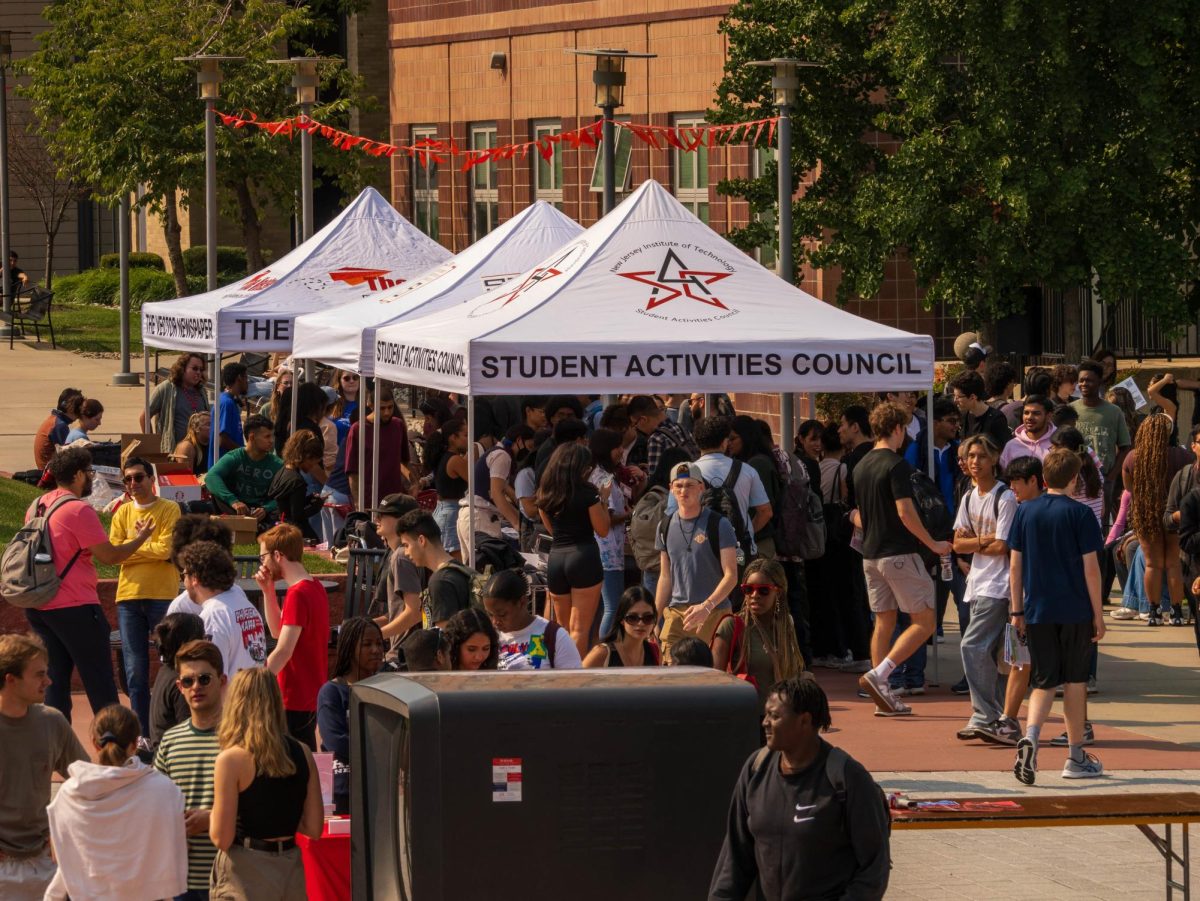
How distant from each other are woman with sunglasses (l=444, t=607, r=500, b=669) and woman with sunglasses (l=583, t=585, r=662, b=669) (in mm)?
792

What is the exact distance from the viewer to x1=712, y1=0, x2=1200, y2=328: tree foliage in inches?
914

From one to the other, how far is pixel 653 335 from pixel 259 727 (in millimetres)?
6284

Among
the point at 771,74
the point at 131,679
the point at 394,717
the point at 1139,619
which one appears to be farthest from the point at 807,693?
the point at 771,74

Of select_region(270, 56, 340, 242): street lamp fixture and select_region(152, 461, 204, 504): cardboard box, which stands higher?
select_region(270, 56, 340, 242): street lamp fixture

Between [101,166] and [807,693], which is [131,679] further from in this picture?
[101,166]

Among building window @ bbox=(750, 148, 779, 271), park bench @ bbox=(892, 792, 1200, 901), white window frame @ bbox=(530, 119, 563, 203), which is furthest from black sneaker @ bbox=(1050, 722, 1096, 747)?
white window frame @ bbox=(530, 119, 563, 203)

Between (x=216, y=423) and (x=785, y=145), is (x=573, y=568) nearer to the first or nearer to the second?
(x=216, y=423)

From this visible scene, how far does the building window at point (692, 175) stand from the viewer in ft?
106

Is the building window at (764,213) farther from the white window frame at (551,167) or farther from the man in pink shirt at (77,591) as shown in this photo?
the man in pink shirt at (77,591)

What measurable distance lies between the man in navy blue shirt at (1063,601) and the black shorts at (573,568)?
2.70 meters

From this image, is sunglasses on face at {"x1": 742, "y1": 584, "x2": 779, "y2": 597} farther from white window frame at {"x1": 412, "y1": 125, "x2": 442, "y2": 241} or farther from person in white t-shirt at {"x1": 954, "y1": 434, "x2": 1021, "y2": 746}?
white window frame at {"x1": 412, "y1": 125, "x2": 442, "y2": 241}

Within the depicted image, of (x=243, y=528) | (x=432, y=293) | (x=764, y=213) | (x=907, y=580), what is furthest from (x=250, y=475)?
(x=764, y=213)

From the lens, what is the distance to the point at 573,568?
1305 centimetres

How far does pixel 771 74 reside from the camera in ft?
86.1
